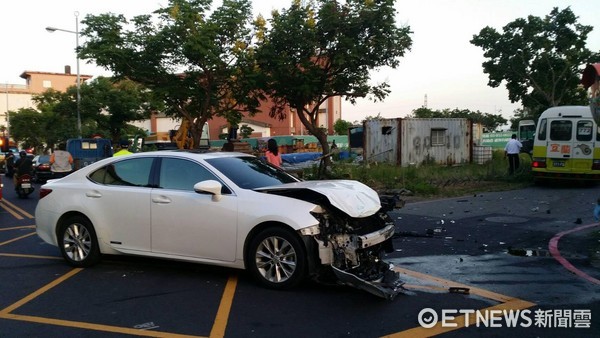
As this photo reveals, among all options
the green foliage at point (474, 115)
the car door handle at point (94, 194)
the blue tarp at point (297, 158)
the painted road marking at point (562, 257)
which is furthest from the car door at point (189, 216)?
the green foliage at point (474, 115)

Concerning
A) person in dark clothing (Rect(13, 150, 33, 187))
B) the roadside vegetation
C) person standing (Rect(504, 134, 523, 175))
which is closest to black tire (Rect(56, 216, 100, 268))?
the roadside vegetation

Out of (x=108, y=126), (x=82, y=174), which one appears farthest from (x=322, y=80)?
(x=108, y=126)

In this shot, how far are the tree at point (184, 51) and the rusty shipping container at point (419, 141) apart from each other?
703 cm

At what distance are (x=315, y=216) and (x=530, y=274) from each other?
2.95 metres

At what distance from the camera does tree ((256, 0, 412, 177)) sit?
1861cm

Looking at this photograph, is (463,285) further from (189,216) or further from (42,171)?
(42,171)

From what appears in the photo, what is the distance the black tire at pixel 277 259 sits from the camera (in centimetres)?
553

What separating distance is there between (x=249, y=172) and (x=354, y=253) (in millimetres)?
1842

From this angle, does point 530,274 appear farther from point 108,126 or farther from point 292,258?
point 108,126

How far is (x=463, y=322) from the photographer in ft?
15.6

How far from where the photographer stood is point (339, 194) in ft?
18.8

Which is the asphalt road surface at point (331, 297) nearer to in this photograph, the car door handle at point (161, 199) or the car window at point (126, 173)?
the car door handle at point (161, 199)

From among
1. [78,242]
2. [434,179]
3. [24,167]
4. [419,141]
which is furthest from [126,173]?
[419,141]

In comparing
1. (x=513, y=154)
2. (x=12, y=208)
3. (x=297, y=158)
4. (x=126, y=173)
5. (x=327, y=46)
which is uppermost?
(x=327, y=46)
